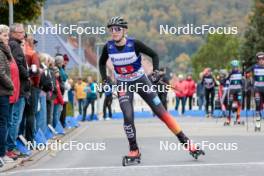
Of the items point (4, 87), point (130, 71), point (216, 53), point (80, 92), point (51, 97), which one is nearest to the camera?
point (4, 87)

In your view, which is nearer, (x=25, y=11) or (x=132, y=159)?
(x=132, y=159)

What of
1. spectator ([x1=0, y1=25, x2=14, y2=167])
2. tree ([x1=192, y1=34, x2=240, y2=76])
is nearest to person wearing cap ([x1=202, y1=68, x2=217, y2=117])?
spectator ([x1=0, y1=25, x2=14, y2=167])

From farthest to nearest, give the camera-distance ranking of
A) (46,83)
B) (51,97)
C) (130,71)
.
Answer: (51,97), (46,83), (130,71)

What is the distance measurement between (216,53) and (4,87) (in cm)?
11408

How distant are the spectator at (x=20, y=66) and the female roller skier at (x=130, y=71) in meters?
1.58

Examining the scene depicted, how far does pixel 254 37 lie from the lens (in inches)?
2493

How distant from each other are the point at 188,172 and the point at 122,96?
7.54 feet

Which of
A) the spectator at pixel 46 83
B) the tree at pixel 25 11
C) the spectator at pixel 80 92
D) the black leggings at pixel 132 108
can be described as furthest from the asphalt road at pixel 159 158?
the spectator at pixel 80 92

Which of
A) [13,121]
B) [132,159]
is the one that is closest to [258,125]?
[13,121]

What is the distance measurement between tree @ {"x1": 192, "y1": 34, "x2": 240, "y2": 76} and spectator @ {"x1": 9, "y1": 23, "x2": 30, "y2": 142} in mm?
107873

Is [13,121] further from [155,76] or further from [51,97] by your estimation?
[51,97]

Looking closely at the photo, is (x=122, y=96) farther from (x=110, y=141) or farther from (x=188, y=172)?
(x=110, y=141)

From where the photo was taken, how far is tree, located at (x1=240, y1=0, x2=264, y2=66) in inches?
2457

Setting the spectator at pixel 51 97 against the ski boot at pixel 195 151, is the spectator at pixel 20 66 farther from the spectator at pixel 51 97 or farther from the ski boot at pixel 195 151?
the spectator at pixel 51 97
